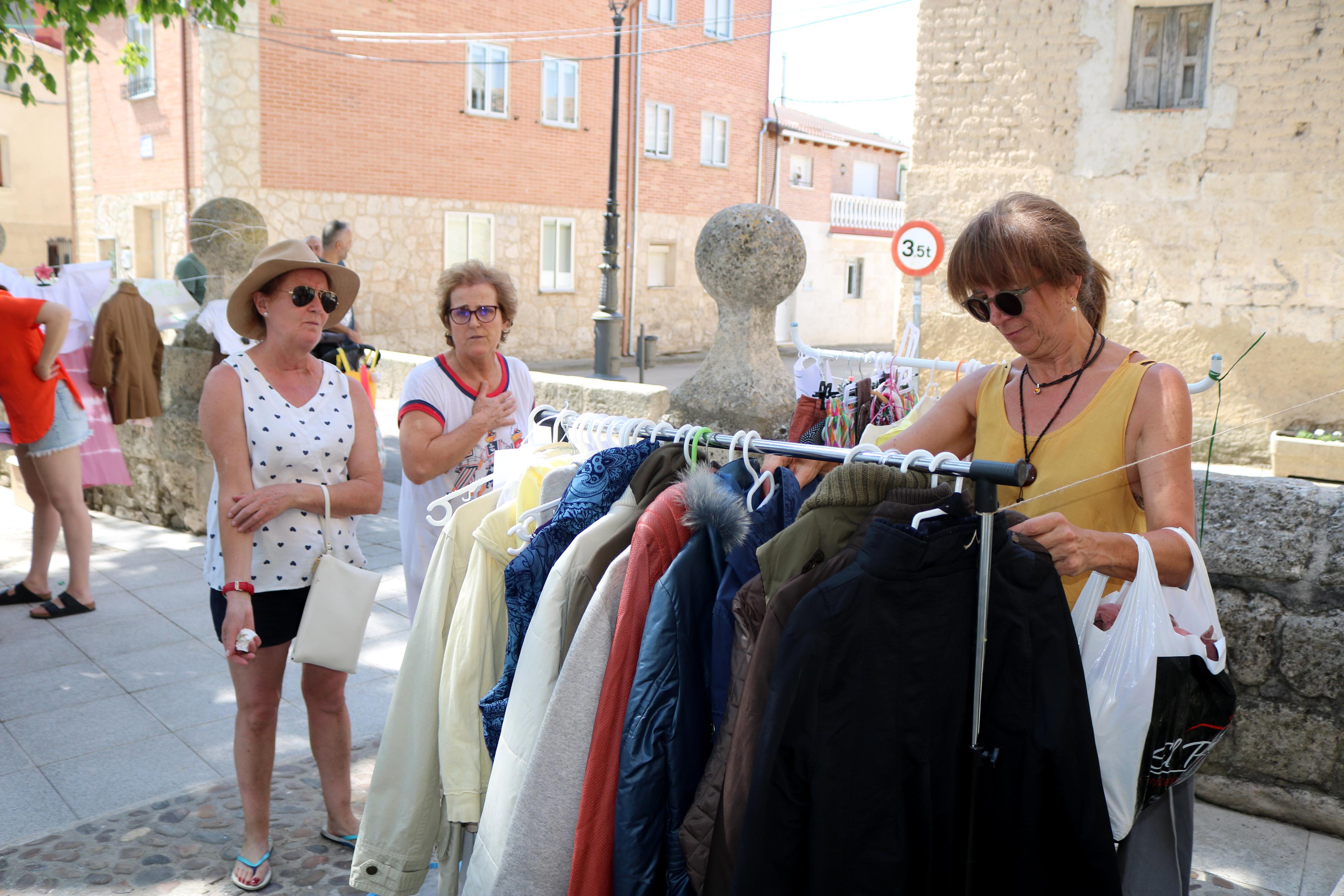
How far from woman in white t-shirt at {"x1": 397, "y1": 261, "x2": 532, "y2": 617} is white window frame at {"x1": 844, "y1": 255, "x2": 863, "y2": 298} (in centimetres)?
2687

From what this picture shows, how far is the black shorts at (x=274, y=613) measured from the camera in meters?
2.88

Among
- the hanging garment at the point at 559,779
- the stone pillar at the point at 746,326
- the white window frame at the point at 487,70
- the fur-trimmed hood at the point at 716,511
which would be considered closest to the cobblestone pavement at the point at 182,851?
the hanging garment at the point at 559,779

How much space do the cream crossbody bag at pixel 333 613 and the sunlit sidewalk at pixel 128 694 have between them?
125 cm

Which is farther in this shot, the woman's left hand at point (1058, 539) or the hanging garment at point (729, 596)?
the hanging garment at point (729, 596)

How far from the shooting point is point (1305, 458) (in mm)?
7672

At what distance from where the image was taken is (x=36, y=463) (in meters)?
5.21

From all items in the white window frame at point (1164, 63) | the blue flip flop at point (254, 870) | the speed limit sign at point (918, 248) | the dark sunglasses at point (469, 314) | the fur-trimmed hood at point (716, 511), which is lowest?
the blue flip flop at point (254, 870)

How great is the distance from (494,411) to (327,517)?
59 centimetres

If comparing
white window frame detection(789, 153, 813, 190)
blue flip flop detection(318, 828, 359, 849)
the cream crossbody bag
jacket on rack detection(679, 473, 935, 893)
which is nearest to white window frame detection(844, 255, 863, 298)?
white window frame detection(789, 153, 813, 190)

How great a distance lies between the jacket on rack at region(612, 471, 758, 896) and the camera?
1.83 m

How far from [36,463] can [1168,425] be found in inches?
213

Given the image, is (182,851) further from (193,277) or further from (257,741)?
(193,277)

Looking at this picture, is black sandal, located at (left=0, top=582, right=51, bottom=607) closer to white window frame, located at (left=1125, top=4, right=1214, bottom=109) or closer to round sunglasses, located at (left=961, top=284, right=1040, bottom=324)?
round sunglasses, located at (left=961, top=284, right=1040, bottom=324)

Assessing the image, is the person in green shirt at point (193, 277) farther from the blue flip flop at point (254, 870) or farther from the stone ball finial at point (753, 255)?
the blue flip flop at point (254, 870)
